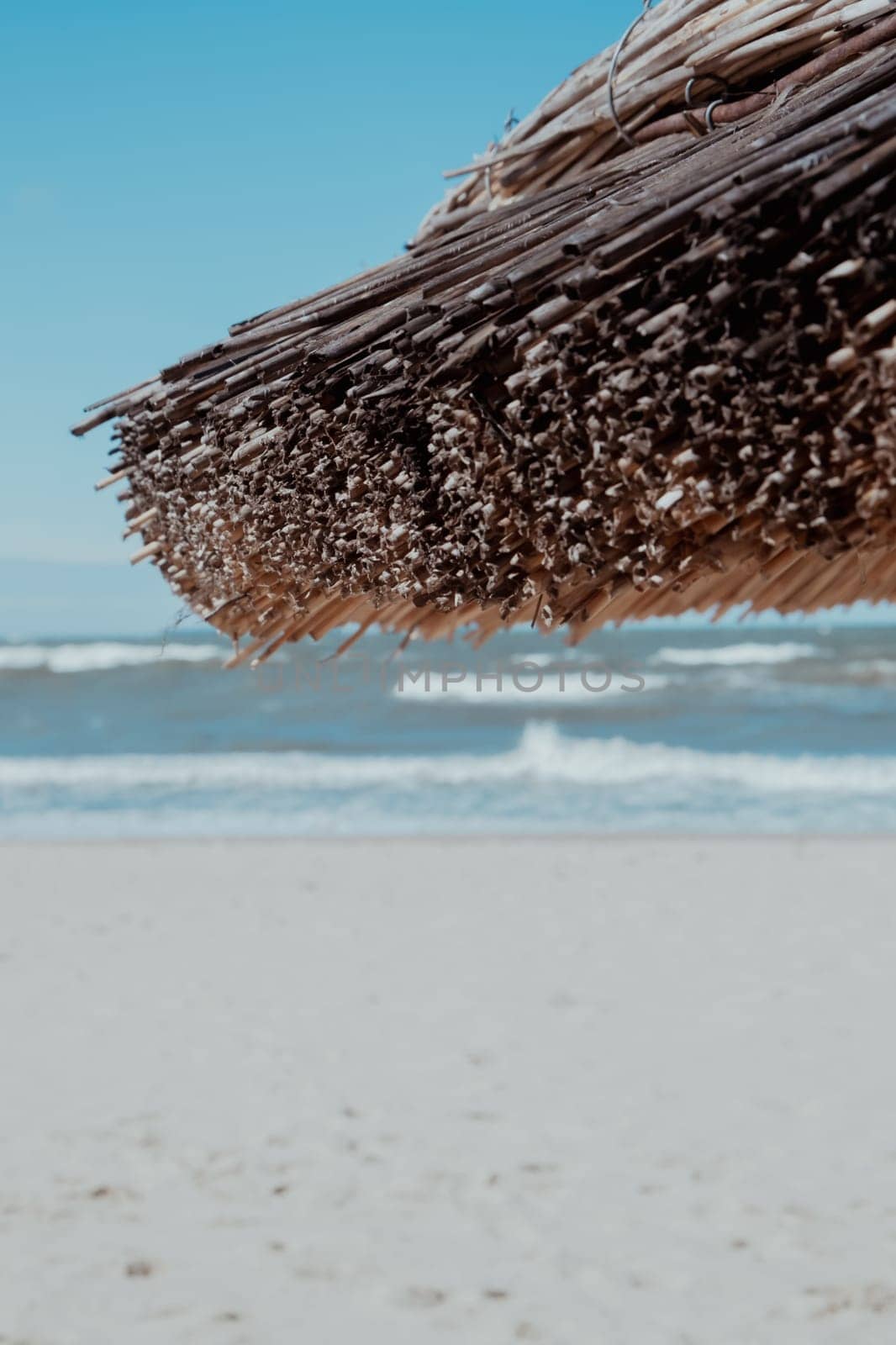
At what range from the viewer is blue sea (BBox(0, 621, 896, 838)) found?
9.29 meters

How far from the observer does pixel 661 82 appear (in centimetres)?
154

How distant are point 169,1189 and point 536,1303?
3.67 feet

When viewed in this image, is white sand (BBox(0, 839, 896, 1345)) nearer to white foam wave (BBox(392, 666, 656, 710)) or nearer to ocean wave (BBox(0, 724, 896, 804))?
ocean wave (BBox(0, 724, 896, 804))

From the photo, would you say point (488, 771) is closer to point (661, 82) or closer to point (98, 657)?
point (661, 82)

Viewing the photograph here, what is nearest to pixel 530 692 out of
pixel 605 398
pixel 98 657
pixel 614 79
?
pixel 98 657

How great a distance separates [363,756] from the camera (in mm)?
12031

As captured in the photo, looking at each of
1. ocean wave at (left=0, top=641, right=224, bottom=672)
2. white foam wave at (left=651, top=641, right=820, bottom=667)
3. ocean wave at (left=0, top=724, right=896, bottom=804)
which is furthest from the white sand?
ocean wave at (left=0, top=641, right=224, bottom=672)

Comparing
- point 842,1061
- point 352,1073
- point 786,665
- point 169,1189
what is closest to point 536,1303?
point 169,1189

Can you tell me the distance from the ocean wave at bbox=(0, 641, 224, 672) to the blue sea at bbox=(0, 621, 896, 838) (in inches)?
5.9

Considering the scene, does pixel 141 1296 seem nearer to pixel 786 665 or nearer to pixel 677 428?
pixel 677 428

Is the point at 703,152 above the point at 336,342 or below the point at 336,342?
above

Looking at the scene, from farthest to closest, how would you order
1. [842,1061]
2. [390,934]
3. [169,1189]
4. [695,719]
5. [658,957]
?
[695,719]
[390,934]
[658,957]
[842,1061]
[169,1189]

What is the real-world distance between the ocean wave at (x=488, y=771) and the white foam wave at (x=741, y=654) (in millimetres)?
6945

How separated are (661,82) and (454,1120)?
2.98 metres
